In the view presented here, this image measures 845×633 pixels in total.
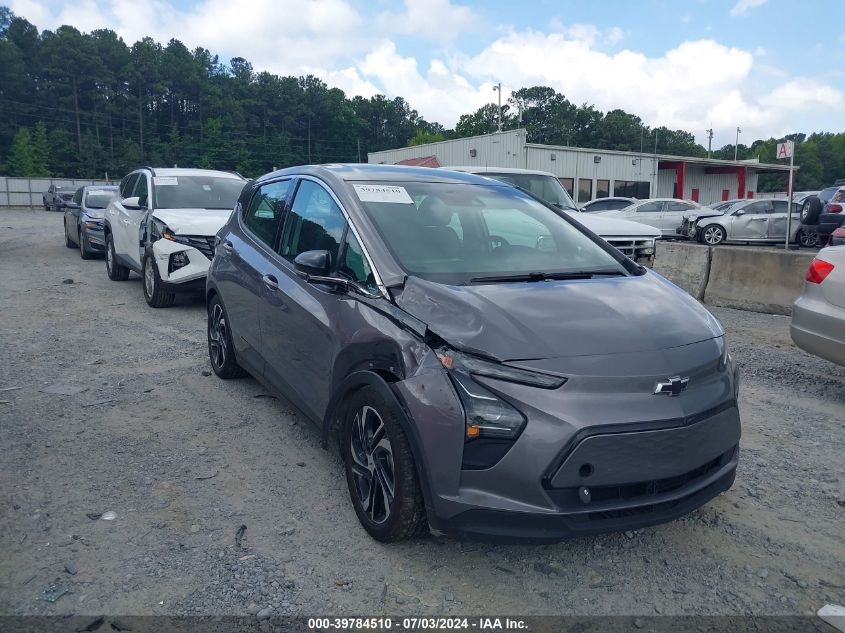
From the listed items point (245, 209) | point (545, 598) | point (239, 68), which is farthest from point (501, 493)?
point (239, 68)

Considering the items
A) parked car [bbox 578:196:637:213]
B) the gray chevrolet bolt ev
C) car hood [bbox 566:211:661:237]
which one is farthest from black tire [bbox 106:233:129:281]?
parked car [bbox 578:196:637:213]

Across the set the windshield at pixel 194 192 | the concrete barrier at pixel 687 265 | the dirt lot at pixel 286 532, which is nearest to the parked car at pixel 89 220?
the windshield at pixel 194 192

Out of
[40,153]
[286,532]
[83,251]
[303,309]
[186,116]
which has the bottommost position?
[286,532]

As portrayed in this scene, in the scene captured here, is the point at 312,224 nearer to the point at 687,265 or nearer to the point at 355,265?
the point at 355,265

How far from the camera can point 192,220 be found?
8586 mm

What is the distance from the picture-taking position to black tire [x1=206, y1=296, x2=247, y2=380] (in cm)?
552

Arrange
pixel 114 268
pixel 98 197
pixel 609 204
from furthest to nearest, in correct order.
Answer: pixel 609 204 < pixel 98 197 < pixel 114 268

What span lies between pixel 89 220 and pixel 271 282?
482 inches

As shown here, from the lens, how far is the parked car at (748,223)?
20969 millimetres

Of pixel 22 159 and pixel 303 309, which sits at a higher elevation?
pixel 22 159

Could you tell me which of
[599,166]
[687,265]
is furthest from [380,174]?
[599,166]

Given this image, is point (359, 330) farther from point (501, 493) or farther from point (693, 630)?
point (693, 630)

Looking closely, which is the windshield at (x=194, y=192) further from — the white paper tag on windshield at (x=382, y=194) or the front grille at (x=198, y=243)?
the white paper tag on windshield at (x=382, y=194)

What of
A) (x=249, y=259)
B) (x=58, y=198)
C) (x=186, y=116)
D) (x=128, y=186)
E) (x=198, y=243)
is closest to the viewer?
(x=249, y=259)
